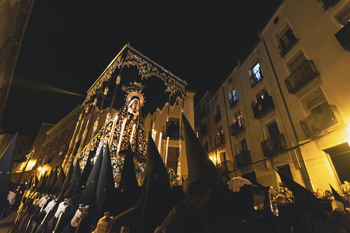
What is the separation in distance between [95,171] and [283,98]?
31.6 feet

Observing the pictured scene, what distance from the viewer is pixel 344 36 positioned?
18.5 feet

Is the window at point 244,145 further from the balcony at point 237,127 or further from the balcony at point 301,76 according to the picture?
the balcony at point 301,76

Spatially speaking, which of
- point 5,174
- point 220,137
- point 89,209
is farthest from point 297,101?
point 5,174

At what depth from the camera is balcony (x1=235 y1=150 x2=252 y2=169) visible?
9.99 metres

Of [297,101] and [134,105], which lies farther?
[297,101]

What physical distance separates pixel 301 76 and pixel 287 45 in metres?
2.60

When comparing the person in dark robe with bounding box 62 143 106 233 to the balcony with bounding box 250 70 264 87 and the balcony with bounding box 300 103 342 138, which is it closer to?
the balcony with bounding box 300 103 342 138

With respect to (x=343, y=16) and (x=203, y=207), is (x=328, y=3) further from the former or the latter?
(x=203, y=207)

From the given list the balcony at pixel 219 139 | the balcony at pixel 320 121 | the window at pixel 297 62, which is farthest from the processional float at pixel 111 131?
the balcony at pixel 219 139

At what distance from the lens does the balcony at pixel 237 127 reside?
11109mm

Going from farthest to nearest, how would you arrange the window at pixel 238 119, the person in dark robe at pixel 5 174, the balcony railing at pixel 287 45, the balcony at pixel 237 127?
the window at pixel 238 119 → the balcony at pixel 237 127 → the balcony railing at pixel 287 45 → the person in dark robe at pixel 5 174

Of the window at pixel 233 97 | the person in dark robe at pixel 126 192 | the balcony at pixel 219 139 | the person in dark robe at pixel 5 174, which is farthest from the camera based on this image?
the balcony at pixel 219 139

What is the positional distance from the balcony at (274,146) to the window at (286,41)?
4.88 meters

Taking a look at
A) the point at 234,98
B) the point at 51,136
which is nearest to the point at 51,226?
the point at 234,98
